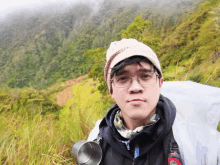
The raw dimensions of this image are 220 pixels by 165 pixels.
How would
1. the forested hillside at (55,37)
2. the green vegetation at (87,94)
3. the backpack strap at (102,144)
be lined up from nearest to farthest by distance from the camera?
the backpack strap at (102,144), the green vegetation at (87,94), the forested hillside at (55,37)

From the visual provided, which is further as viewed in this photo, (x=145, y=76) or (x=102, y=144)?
(x=102, y=144)

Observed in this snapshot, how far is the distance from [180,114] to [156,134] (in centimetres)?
21

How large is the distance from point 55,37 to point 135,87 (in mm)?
45023

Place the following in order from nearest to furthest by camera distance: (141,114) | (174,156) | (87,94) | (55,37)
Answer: (174,156)
(141,114)
(87,94)
(55,37)

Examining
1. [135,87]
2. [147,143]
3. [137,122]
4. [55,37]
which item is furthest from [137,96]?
[55,37]

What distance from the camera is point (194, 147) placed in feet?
2.56

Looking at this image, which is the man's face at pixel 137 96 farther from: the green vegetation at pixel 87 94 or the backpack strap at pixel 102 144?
the green vegetation at pixel 87 94

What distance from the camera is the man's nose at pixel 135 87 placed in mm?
922

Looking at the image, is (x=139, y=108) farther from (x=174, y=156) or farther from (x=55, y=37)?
(x=55, y=37)

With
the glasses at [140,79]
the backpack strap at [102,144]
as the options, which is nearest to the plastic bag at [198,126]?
the glasses at [140,79]

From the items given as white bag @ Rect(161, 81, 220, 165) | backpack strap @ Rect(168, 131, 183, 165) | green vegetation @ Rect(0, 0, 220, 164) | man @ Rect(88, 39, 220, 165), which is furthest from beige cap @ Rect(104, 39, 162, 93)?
green vegetation @ Rect(0, 0, 220, 164)

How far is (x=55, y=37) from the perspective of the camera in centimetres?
4109

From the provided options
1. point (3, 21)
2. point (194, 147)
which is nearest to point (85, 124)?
point (194, 147)

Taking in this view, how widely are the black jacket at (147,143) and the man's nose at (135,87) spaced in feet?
0.74
